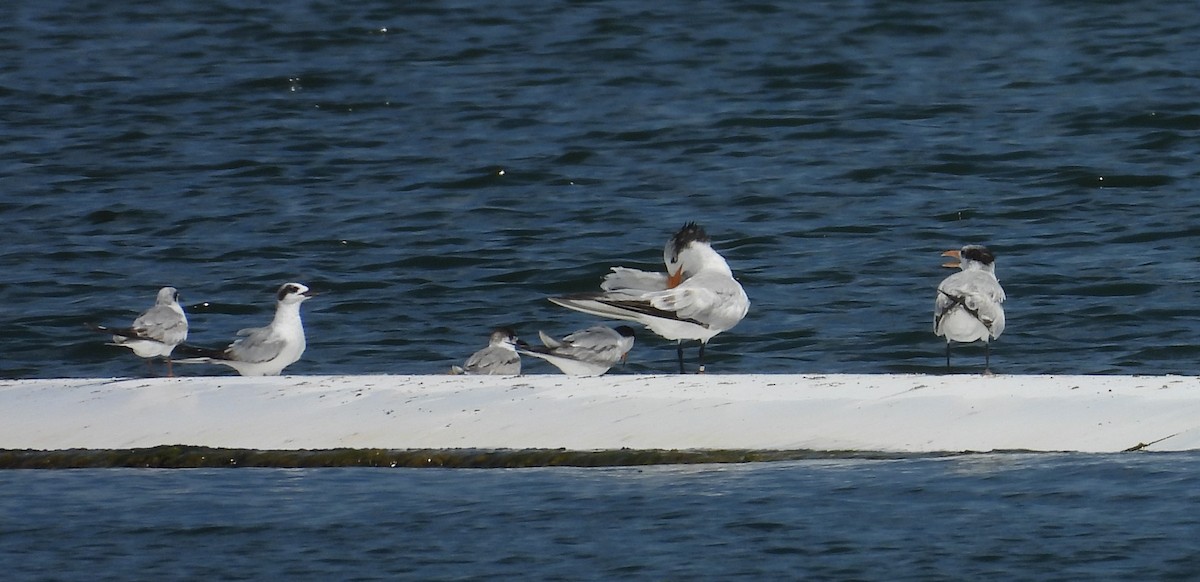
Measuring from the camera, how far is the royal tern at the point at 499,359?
11.7m

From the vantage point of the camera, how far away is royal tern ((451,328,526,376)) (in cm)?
1174

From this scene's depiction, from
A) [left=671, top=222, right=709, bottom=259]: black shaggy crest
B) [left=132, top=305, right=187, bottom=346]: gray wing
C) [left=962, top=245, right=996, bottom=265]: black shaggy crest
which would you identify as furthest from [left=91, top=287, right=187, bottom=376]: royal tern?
[left=962, top=245, right=996, bottom=265]: black shaggy crest

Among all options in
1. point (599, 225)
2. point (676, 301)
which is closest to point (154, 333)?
point (676, 301)

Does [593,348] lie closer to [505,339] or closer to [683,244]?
[505,339]

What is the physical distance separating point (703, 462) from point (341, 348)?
5.85 meters

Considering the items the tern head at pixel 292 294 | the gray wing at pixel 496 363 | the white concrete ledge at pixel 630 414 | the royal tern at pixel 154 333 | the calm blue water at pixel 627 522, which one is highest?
the tern head at pixel 292 294

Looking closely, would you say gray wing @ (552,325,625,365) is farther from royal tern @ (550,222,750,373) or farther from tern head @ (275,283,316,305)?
tern head @ (275,283,316,305)

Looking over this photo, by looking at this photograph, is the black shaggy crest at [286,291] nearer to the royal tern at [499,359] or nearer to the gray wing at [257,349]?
the gray wing at [257,349]

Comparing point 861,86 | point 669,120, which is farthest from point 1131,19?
point 669,120

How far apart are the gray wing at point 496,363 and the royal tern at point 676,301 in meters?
0.63

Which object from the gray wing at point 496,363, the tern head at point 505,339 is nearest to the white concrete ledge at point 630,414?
the gray wing at point 496,363

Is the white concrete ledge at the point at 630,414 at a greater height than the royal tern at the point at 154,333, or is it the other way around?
the royal tern at the point at 154,333

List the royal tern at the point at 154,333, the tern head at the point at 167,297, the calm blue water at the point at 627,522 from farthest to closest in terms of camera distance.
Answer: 1. the tern head at the point at 167,297
2. the royal tern at the point at 154,333
3. the calm blue water at the point at 627,522

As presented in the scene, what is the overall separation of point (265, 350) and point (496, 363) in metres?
1.31
